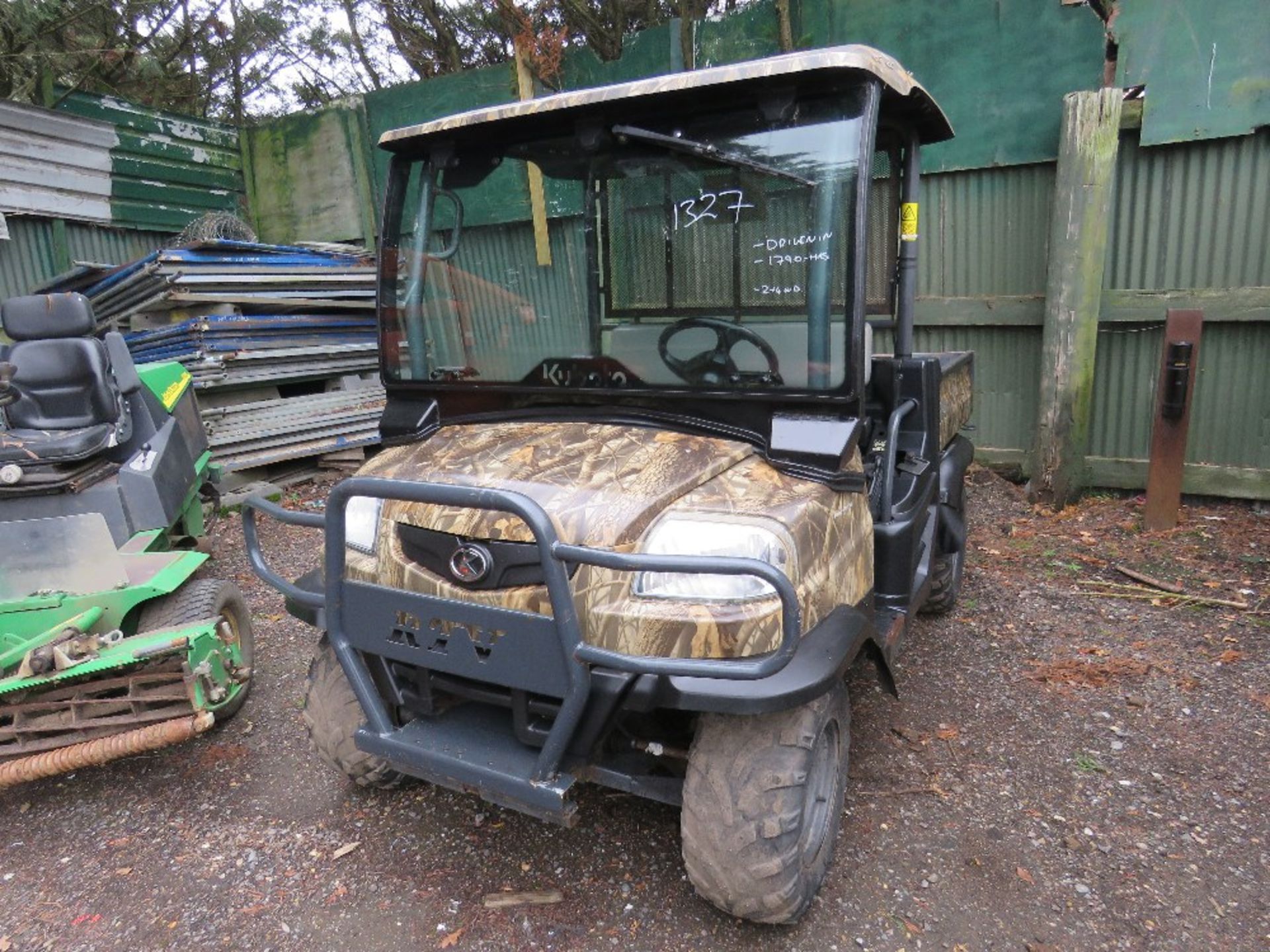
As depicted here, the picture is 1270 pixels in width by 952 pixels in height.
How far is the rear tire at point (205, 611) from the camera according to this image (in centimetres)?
343

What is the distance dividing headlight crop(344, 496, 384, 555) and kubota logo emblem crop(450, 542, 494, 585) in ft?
1.24

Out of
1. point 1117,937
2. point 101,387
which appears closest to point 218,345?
point 101,387

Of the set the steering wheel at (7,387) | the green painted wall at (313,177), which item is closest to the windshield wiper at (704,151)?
the steering wheel at (7,387)

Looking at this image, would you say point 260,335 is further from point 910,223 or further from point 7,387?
point 910,223

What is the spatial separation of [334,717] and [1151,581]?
4.30 m

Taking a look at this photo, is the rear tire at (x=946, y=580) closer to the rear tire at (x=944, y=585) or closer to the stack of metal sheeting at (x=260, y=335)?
the rear tire at (x=944, y=585)

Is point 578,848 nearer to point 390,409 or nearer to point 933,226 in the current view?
point 390,409

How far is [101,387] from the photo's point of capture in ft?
15.1

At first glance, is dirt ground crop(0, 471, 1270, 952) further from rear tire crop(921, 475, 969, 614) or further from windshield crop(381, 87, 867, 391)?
windshield crop(381, 87, 867, 391)

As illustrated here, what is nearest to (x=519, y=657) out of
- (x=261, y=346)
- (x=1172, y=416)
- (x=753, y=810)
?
(x=753, y=810)

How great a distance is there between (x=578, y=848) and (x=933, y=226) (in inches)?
205

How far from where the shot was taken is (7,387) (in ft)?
14.7

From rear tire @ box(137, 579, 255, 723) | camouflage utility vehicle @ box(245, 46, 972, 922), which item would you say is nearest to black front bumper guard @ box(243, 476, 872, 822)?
camouflage utility vehicle @ box(245, 46, 972, 922)

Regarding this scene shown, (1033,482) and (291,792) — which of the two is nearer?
(291,792)
